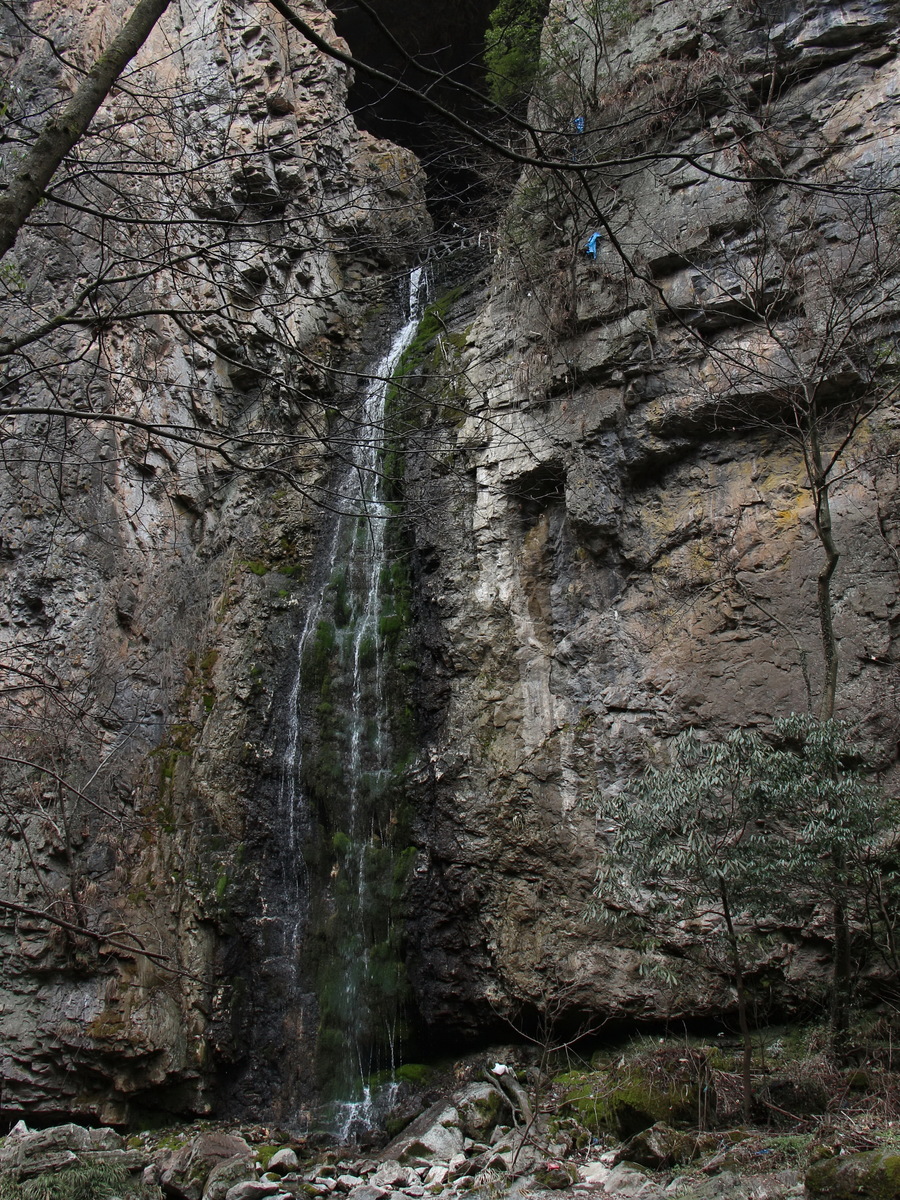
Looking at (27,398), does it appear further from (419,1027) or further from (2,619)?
(419,1027)

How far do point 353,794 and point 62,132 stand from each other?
6.48 m

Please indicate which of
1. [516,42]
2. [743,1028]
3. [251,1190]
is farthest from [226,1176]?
[516,42]

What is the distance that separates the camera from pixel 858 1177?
3770 millimetres

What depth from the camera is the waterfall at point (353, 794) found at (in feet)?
25.0

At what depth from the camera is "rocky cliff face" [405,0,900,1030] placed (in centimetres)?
713

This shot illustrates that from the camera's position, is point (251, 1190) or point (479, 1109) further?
point (479, 1109)

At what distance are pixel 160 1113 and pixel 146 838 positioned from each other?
2446 millimetres

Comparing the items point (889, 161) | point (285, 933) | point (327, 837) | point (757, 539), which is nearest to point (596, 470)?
point (757, 539)

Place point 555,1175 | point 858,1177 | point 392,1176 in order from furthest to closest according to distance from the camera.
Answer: point 392,1176, point 555,1175, point 858,1177

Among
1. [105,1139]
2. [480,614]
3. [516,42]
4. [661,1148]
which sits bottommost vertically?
[105,1139]

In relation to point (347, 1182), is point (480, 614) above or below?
above

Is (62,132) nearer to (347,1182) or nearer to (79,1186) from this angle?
(79,1186)

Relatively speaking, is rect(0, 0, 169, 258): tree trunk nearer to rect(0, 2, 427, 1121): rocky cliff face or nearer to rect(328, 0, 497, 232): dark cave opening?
rect(0, 2, 427, 1121): rocky cliff face

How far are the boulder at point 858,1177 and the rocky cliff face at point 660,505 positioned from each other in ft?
8.58
